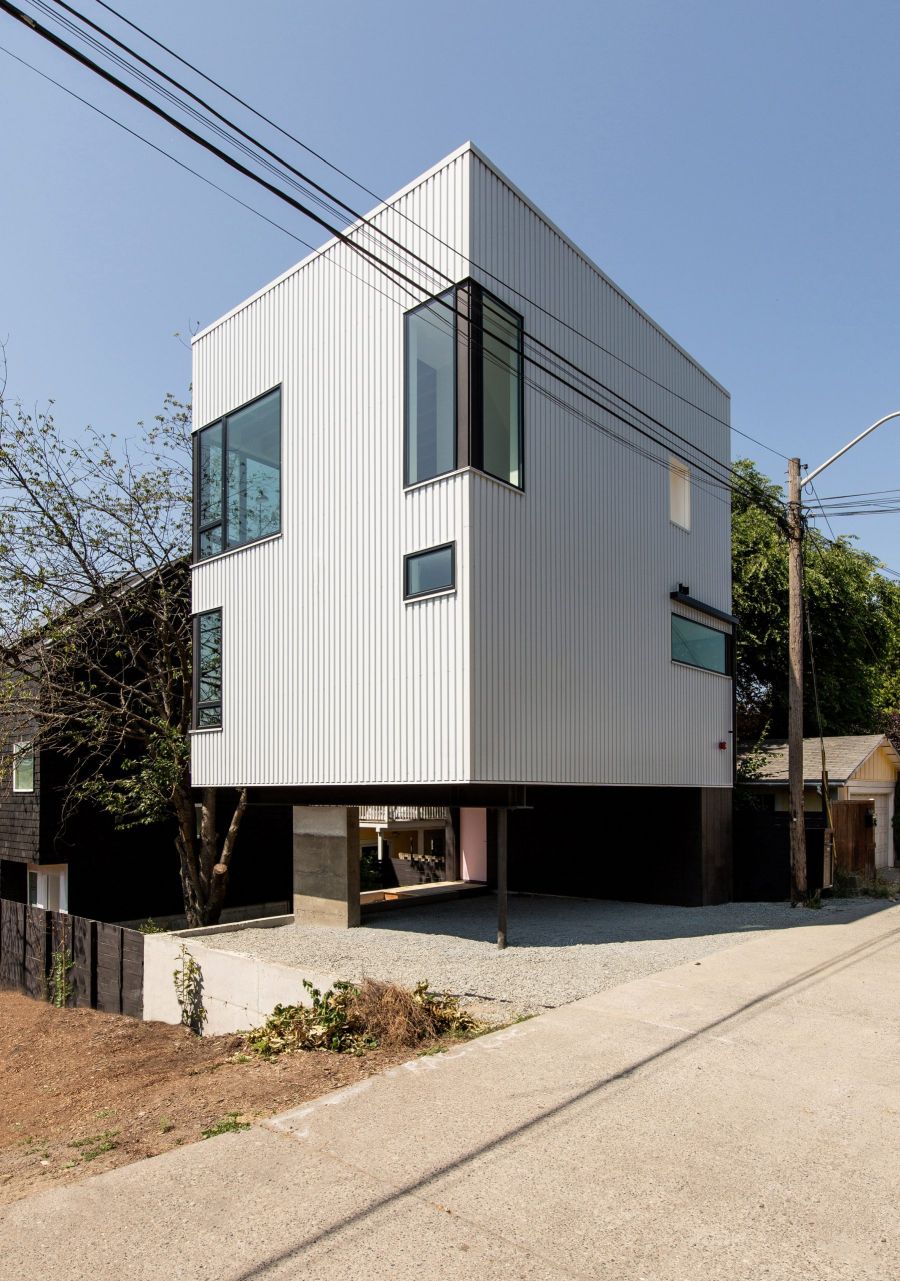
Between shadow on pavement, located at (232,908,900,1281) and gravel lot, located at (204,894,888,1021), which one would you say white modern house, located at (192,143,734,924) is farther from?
shadow on pavement, located at (232,908,900,1281)

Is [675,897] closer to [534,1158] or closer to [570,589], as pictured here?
[570,589]

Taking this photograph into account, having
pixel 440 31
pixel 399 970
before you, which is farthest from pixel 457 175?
pixel 399 970

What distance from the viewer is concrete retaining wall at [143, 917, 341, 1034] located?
908cm

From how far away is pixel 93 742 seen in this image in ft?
49.1

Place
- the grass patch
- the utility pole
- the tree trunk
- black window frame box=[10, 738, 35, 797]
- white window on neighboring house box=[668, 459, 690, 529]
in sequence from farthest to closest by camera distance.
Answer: black window frame box=[10, 738, 35, 797] < the tree trunk < white window on neighboring house box=[668, 459, 690, 529] < the utility pole < the grass patch

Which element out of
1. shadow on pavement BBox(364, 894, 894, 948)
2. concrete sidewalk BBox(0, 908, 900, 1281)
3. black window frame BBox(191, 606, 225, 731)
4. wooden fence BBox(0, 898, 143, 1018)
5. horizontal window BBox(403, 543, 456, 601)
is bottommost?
wooden fence BBox(0, 898, 143, 1018)

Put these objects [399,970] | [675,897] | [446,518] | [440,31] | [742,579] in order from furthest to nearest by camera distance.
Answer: [742,579] < [675,897] < [446,518] < [399,970] < [440,31]

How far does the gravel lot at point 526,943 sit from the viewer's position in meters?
8.67

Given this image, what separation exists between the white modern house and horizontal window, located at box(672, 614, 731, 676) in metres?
0.07

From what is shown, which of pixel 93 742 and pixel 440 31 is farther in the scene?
pixel 93 742

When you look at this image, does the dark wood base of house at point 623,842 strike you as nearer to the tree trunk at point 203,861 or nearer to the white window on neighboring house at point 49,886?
the tree trunk at point 203,861

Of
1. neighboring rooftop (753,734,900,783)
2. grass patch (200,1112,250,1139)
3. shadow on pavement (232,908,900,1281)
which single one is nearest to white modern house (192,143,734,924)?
shadow on pavement (232,908,900,1281)

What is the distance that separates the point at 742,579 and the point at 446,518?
700 inches

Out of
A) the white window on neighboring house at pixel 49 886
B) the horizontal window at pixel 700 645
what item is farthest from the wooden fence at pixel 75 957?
the horizontal window at pixel 700 645
